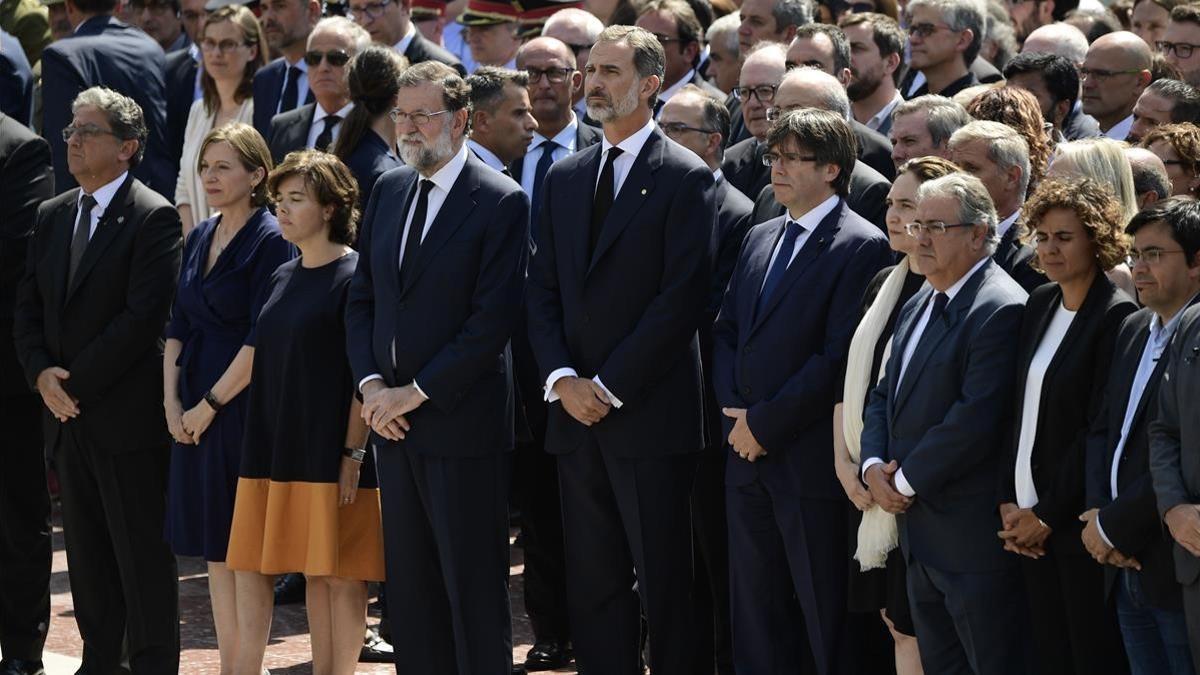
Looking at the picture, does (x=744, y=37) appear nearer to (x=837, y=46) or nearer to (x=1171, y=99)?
(x=837, y=46)

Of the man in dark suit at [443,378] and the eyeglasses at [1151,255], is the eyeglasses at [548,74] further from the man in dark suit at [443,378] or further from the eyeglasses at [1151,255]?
the eyeglasses at [1151,255]

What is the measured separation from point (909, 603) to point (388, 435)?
6.54ft

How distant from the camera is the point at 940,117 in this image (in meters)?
7.00

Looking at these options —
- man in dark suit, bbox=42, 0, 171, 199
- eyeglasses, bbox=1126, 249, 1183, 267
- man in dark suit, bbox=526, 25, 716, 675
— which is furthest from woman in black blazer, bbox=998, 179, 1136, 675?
man in dark suit, bbox=42, 0, 171, 199

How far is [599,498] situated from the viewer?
268 inches

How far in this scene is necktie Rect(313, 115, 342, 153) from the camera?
353 inches

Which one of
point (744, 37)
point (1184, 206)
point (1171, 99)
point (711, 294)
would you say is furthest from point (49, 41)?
point (1184, 206)

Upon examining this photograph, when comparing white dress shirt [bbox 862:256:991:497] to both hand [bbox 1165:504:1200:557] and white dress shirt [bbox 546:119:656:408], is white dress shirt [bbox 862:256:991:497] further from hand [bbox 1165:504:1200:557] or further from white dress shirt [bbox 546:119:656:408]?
white dress shirt [bbox 546:119:656:408]

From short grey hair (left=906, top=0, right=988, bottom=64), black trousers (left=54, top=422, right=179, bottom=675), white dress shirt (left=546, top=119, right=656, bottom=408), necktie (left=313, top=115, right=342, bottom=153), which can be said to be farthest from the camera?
short grey hair (left=906, top=0, right=988, bottom=64)

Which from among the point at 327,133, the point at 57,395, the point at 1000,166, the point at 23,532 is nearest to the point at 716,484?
the point at 1000,166

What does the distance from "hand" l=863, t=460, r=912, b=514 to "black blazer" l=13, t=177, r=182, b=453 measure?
3.17 metres

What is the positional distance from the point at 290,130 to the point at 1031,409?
4.70 metres

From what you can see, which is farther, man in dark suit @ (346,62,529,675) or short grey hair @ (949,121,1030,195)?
man in dark suit @ (346,62,529,675)

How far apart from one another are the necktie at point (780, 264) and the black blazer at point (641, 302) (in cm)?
29
